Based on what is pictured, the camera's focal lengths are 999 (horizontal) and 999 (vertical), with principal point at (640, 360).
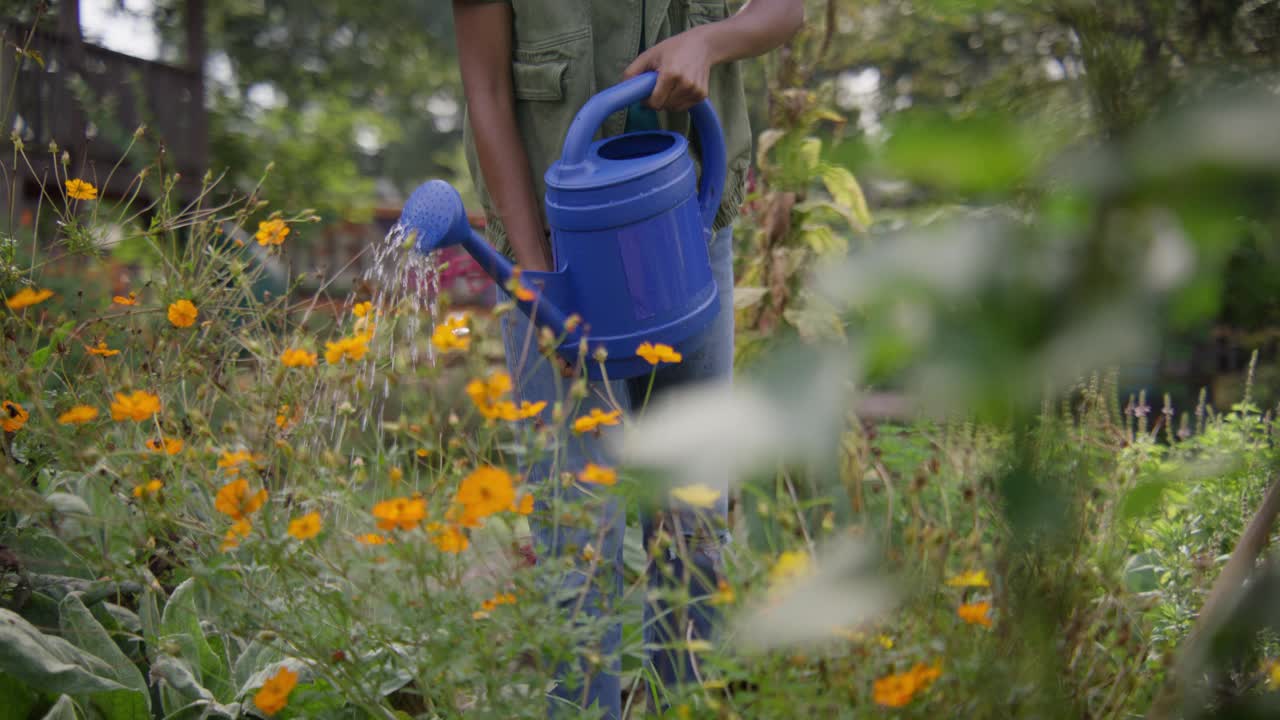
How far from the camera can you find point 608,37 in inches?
72.6

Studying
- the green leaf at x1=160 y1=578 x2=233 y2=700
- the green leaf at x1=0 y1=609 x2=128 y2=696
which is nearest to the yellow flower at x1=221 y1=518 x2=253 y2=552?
the green leaf at x1=0 y1=609 x2=128 y2=696

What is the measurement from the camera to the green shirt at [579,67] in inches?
70.5

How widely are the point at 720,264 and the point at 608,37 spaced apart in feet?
1.54

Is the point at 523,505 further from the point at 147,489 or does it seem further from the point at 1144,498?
the point at 1144,498

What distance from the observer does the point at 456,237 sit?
1601mm

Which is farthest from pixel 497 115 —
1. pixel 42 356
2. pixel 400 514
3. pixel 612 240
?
pixel 42 356

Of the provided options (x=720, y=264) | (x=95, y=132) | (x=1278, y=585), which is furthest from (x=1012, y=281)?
(x=95, y=132)

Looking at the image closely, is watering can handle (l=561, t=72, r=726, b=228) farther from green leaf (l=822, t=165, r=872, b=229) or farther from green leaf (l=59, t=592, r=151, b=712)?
green leaf (l=59, t=592, r=151, b=712)

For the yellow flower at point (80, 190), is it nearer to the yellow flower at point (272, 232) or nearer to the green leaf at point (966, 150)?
the yellow flower at point (272, 232)

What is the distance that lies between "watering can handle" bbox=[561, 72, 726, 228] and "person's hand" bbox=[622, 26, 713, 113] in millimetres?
24

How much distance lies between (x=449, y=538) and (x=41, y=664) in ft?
2.80

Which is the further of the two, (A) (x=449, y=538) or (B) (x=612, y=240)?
(B) (x=612, y=240)

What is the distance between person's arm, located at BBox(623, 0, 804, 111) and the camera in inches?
64.5

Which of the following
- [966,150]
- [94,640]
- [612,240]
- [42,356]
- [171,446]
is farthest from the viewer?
[42,356]
